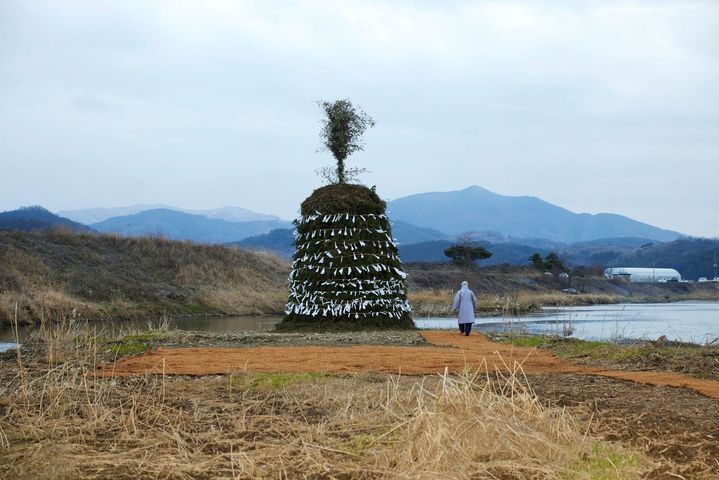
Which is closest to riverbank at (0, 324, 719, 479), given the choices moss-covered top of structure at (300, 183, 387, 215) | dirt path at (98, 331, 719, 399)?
dirt path at (98, 331, 719, 399)

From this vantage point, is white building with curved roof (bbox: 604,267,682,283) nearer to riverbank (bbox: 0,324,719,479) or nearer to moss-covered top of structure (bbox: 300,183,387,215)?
moss-covered top of structure (bbox: 300,183,387,215)

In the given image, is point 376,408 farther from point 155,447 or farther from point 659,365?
A: point 659,365

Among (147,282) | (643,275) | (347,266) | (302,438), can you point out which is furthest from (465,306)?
(643,275)

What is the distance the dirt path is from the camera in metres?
10.7

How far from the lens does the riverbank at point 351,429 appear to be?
18.6 ft

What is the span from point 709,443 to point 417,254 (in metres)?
166

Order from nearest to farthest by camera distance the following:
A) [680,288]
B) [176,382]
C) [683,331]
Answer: [176,382] → [683,331] → [680,288]

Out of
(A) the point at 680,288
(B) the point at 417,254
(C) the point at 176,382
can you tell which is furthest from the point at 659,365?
(B) the point at 417,254

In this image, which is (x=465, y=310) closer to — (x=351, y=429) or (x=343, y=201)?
(x=343, y=201)

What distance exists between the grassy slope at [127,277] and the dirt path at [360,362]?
19894 millimetres

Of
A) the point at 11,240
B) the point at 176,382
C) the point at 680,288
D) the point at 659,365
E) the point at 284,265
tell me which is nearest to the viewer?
the point at 176,382

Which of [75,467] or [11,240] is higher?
[11,240]

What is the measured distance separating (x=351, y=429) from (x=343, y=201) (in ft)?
49.2

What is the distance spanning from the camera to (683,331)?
2641cm
